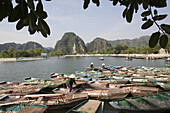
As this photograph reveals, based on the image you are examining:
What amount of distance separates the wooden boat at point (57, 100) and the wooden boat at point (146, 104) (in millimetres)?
2403

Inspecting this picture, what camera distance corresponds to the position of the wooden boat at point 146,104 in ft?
23.4

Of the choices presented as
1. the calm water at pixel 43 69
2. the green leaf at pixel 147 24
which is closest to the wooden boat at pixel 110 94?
the calm water at pixel 43 69

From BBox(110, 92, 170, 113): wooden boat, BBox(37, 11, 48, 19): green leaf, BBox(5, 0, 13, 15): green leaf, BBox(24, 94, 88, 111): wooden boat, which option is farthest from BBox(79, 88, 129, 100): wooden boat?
BBox(5, 0, 13, 15): green leaf

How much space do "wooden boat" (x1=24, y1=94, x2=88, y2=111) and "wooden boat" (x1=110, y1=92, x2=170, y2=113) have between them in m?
2.40

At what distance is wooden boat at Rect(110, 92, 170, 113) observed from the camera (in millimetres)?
7121

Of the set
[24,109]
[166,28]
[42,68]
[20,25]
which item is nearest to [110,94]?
[24,109]

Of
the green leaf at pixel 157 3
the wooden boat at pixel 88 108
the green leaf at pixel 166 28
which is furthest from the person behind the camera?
the wooden boat at pixel 88 108

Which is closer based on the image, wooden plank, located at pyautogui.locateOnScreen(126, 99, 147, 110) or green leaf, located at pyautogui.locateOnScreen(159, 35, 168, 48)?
green leaf, located at pyautogui.locateOnScreen(159, 35, 168, 48)

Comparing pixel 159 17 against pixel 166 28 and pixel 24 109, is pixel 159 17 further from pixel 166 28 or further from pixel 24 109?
pixel 24 109

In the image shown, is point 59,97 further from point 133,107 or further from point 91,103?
point 133,107

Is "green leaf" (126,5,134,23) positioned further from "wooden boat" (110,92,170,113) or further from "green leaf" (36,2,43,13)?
"wooden boat" (110,92,170,113)

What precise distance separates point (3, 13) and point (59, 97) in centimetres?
844

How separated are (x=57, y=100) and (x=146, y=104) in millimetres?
5739

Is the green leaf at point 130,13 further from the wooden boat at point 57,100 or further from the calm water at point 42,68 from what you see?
the calm water at point 42,68
